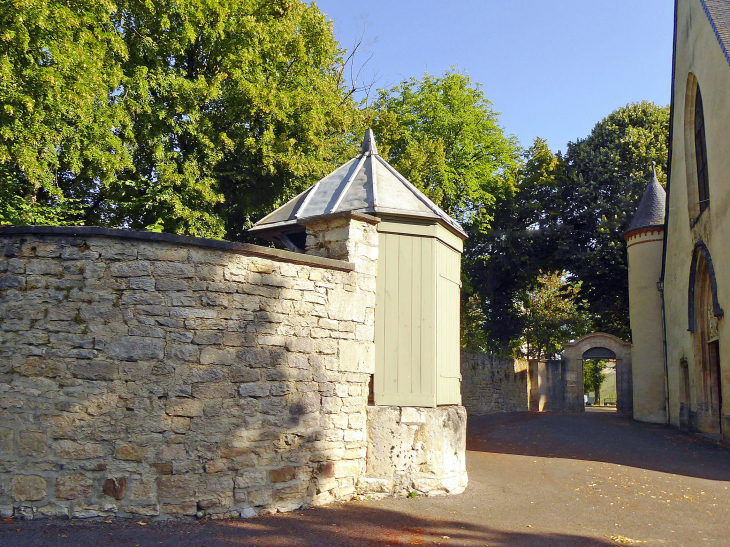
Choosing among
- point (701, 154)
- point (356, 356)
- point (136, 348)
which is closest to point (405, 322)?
point (356, 356)

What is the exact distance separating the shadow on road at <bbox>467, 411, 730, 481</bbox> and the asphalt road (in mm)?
76

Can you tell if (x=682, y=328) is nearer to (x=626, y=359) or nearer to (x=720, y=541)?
(x=626, y=359)

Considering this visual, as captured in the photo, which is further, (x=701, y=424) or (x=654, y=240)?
(x=654, y=240)

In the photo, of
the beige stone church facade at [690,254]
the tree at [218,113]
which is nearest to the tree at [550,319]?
the beige stone church facade at [690,254]

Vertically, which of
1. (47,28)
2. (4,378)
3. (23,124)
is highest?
→ (47,28)

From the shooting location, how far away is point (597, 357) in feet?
84.8

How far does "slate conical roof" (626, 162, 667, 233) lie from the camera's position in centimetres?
2089

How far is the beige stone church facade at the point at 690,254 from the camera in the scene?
13.6 metres

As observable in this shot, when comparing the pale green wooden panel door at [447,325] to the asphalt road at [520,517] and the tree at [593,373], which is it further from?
the tree at [593,373]

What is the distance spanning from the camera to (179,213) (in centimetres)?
1509

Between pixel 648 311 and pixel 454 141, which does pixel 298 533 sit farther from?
pixel 454 141

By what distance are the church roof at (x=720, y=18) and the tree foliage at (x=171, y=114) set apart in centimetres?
922

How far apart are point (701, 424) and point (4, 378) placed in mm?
15480

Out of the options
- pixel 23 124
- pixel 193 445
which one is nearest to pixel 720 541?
pixel 193 445
